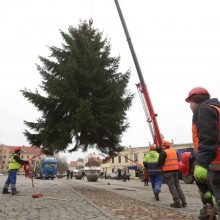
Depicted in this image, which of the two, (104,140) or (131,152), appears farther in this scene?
(131,152)

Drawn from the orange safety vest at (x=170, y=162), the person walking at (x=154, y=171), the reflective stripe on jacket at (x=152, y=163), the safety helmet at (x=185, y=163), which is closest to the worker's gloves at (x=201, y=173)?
the safety helmet at (x=185, y=163)

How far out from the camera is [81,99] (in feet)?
39.5

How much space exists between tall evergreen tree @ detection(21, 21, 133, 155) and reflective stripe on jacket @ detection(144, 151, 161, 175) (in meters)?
3.26

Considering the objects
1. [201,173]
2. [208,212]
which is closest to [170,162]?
[208,212]

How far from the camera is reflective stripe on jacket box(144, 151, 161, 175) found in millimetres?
9212

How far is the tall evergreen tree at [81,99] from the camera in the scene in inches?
498

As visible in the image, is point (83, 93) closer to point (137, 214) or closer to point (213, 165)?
point (137, 214)

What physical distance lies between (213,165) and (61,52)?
13428 mm

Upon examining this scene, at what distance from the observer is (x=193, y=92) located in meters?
3.48

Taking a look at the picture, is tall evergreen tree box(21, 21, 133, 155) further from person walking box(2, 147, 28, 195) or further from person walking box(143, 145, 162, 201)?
person walking box(143, 145, 162, 201)

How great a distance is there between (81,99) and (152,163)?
4476mm

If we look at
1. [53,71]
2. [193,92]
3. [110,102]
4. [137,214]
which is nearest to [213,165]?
[193,92]

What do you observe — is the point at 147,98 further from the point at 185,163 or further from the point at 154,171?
the point at 185,163

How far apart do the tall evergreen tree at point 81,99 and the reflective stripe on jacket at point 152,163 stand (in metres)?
3.26
